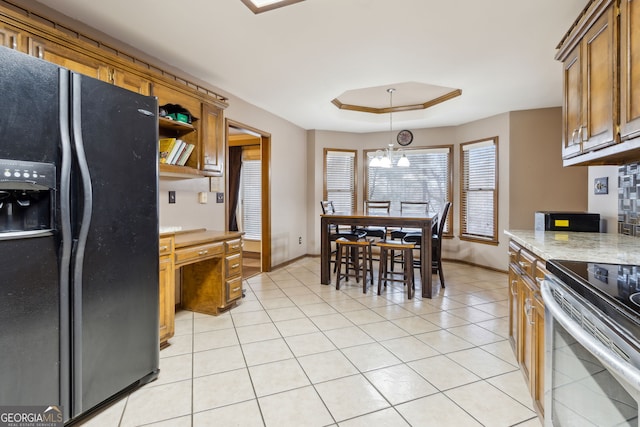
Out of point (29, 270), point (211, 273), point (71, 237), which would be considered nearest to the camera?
point (29, 270)

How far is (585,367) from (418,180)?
16.5 ft

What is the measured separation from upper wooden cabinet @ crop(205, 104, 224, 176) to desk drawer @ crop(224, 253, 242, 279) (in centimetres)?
89

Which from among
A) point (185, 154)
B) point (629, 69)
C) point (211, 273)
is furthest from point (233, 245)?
point (629, 69)

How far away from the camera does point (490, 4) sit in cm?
211

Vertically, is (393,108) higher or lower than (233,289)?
higher

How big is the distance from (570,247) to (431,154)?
4.23m

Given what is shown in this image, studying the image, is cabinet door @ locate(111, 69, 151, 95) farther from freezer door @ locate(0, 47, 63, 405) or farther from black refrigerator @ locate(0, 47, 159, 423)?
freezer door @ locate(0, 47, 63, 405)

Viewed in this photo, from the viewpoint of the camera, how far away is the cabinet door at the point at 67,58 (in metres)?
1.80

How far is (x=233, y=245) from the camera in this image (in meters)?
3.22

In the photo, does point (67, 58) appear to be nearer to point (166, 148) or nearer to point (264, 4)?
point (166, 148)

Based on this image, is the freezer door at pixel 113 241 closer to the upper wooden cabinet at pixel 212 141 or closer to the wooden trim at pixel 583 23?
the upper wooden cabinet at pixel 212 141

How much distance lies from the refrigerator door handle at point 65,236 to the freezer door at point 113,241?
3 cm

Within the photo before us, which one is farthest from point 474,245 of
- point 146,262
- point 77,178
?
point 77,178

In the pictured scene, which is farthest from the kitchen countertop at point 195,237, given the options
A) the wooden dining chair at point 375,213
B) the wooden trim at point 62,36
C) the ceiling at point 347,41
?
the wooden dining chair at point 375,213
